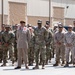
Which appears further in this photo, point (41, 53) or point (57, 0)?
point (57, 0)

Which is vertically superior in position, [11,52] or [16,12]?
[16,12]

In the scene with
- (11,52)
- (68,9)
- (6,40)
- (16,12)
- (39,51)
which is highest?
(68,9)

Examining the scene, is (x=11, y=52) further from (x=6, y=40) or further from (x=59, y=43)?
(x=59, y=43)

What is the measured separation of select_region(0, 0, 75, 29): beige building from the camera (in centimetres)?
4047

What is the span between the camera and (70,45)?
55.3ft

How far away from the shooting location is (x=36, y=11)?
43312mm

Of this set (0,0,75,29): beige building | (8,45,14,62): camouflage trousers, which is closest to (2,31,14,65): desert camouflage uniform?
(8,45,14,62): camouflage trousers

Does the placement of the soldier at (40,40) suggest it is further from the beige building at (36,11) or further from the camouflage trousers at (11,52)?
the beige building at (36,11)

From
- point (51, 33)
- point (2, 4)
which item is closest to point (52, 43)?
point (51, 33)

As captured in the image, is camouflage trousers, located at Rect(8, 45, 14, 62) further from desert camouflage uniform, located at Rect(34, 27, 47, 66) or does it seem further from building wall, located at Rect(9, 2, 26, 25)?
building wall, located at Rect(9, 2, 26, 25)

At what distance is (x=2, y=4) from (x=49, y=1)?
749 cm

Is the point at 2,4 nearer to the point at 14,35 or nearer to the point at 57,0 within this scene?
the point at 57,0

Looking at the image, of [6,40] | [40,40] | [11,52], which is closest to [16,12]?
[11,52]

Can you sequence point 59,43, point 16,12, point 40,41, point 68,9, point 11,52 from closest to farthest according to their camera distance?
point 40,41, point 59,43, point 11,52, point 16,12, point 68,9
